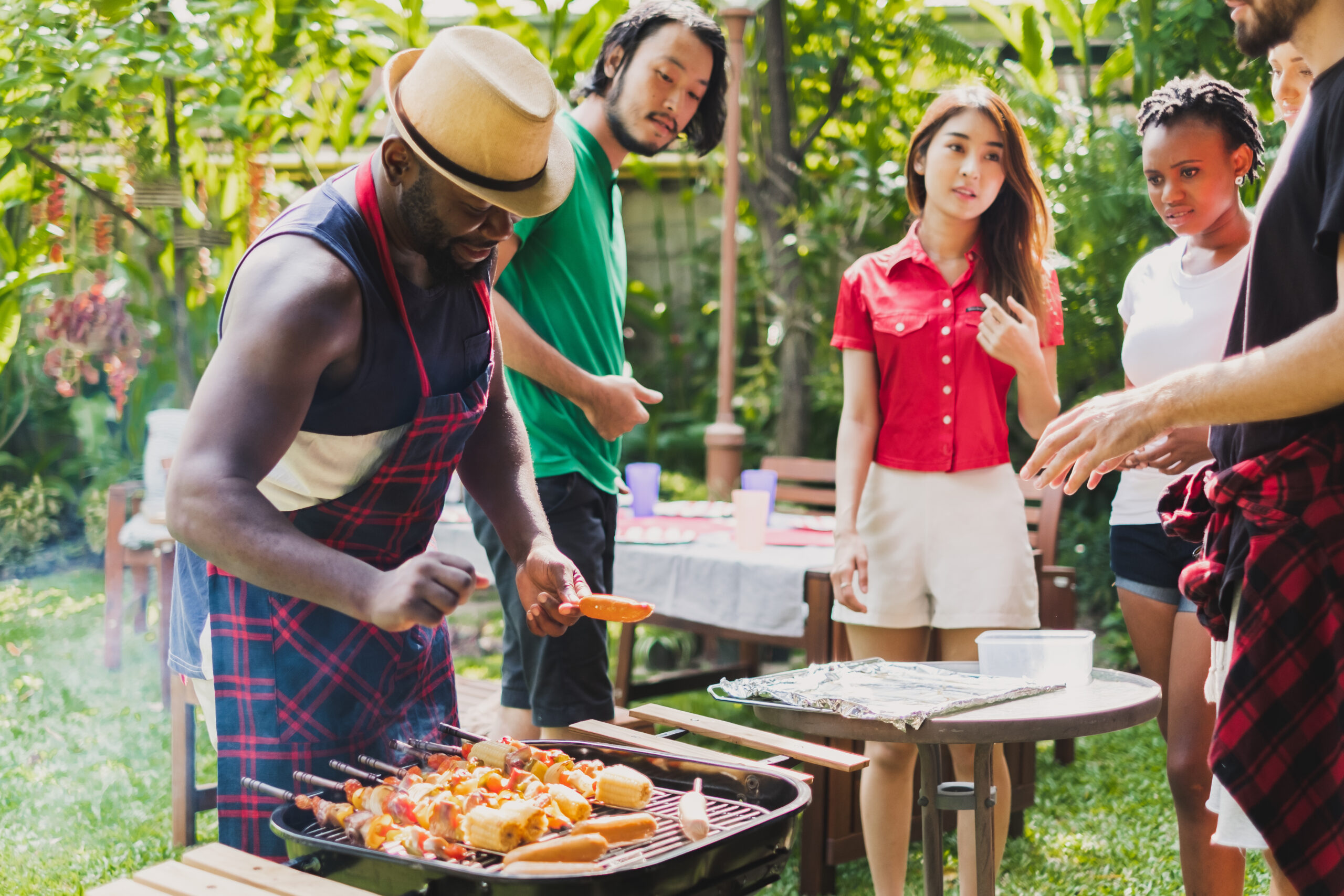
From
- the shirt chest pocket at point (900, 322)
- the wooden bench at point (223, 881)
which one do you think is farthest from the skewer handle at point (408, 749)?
the shirt chest pocket at point (900, 322)

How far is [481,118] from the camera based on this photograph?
1575 millimetres

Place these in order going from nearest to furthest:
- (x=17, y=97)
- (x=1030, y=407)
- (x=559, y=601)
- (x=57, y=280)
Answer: (x=559, y=601), (x=1030, y=407), (x=17, y=97), (x=57, y=280)

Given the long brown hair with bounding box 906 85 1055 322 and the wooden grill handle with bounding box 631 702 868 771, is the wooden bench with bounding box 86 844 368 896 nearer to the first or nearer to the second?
the wooden grill handle with bounding box 631 702 868 771

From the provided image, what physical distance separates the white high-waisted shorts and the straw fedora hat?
1.41 metres

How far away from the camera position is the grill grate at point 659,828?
4.82ft

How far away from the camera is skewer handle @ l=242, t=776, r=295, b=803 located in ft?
5.29

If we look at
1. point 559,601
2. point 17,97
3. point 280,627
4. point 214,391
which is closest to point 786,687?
point 559,601

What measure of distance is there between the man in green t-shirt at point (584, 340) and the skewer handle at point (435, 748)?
0.71 metres

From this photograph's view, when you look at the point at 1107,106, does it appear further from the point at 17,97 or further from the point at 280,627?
the point at 280,627

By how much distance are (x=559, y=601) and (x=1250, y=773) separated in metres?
1.06

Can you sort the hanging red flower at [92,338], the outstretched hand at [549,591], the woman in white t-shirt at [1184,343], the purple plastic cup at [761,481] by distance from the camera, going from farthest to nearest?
1. the hanging red flower at [92,338]
2. the purple plastic cup at [761,481]
3. the woman in white t-shirt at [1184,343]
4. the outstretched hand at [549,591]

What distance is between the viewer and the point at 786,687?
1976 millimetres

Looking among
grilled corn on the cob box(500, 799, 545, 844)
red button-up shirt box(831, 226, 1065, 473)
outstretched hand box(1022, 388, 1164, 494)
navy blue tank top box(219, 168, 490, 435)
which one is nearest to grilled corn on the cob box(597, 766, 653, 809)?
grilled corn on the cob box(500, 799, 545, 844)

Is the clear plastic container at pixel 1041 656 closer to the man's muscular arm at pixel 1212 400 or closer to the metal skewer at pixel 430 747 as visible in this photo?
the man's muscular arm at pixel 1212 400
